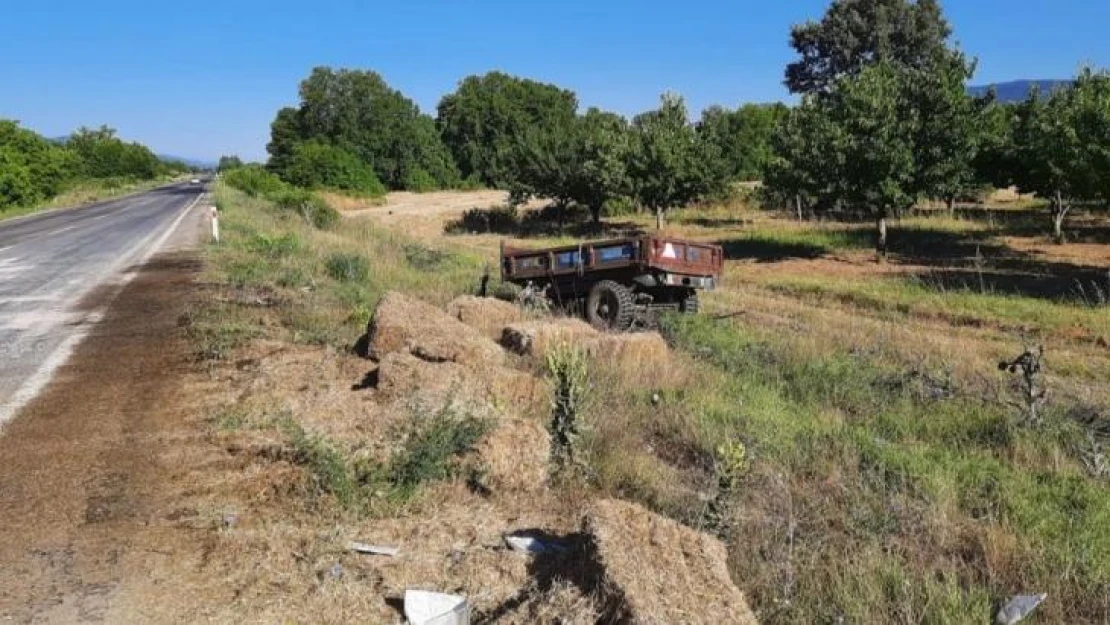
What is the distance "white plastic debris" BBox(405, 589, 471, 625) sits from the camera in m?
3.50

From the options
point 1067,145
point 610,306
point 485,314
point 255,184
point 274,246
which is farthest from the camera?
point 255,184

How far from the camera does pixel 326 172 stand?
75562 mm

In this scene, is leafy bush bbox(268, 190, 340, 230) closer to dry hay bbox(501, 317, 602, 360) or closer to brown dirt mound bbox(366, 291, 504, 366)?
dry hay bbox(501, 317, 602, 360)

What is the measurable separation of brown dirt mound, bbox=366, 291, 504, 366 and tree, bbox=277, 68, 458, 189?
92.4 meters

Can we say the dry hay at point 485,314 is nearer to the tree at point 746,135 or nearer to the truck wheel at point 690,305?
the truck wheel at point 690,305

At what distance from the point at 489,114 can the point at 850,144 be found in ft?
282

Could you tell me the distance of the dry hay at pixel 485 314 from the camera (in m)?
11.3

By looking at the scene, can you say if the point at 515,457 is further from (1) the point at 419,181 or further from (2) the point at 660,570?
(1) the point at 419,181

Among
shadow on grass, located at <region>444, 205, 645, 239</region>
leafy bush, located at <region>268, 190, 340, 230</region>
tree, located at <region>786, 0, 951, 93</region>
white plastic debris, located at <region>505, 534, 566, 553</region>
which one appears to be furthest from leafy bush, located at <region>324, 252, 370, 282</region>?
tree, located at <region>786, 0, 951, 93</region>

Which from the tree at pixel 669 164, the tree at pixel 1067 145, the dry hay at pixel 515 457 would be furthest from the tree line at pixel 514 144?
the dry hay at pixel 515 457

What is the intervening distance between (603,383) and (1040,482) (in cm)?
368

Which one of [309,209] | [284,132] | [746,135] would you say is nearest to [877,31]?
[746,135]

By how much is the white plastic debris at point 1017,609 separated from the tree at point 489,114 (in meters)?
102

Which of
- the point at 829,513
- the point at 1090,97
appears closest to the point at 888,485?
the point at 829,513
